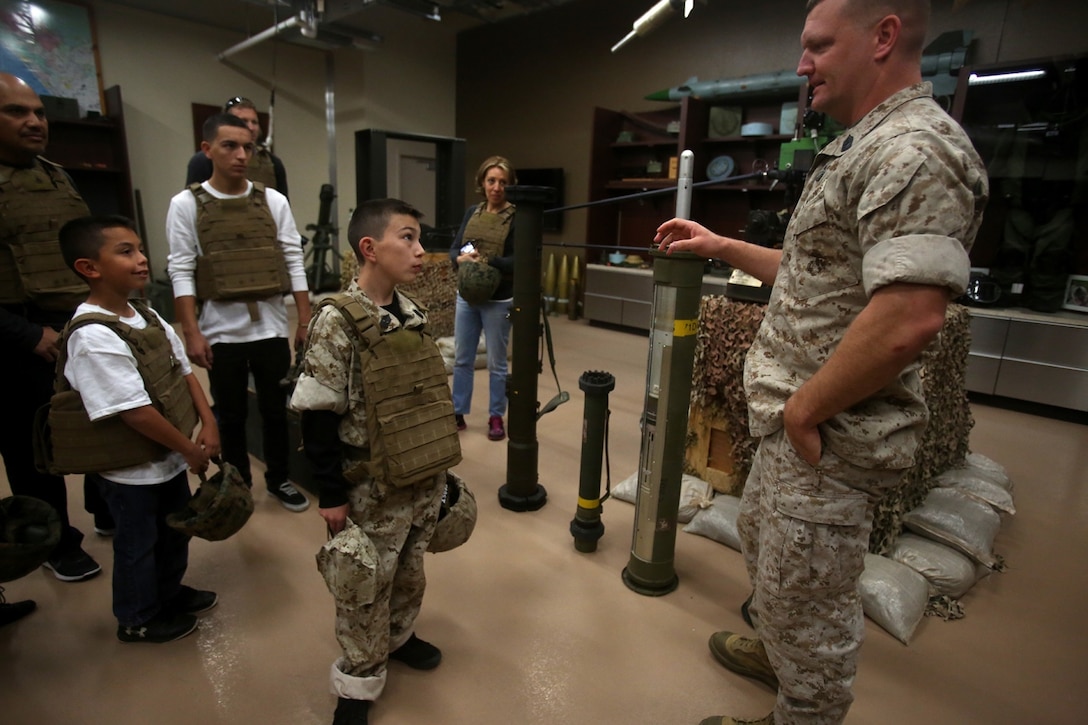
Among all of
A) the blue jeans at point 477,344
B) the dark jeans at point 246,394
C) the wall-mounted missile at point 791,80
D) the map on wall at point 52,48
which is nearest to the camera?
the dark jeans at point 246,394

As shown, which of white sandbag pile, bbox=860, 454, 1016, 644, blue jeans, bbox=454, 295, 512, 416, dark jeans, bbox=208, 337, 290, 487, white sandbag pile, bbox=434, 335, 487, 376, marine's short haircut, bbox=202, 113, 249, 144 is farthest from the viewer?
white sandbag pile, bbox=434, 335, 487, 376

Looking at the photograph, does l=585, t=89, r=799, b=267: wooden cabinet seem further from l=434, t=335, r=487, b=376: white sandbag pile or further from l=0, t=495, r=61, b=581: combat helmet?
l=0, t=495, r=61, b=581: combat helmet

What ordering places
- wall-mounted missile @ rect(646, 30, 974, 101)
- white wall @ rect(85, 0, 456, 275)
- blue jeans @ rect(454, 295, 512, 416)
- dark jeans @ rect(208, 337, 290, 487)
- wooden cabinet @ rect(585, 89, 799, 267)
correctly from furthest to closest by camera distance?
white wall @ rect(85, 0, 456, 275) → wooden cabinet @ rect(585, 89, 799, 267) → wall-mounted missile @ rect(646, 30, 974, 101) → blue jeans @ rect(454, 295, 512, 416) → dark jeans @ rect(208, 337, 290, 487)

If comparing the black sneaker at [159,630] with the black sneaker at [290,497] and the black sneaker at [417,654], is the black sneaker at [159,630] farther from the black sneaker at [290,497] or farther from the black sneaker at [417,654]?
the black sneaker at [290,497]

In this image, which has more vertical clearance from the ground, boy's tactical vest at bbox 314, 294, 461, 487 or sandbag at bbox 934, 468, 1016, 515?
boy's tactical vest at bbox 314, 294, 461, 487

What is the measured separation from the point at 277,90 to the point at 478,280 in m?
A: 5.81

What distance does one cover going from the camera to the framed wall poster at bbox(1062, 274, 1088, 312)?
4.16 meters

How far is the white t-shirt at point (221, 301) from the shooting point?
218 centimetres

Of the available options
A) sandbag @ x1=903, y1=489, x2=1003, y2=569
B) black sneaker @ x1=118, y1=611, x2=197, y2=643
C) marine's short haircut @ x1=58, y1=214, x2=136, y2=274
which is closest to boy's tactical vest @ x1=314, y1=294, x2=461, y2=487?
marine's short haircut @ x1=58, y1=214, x2=136, y2=274

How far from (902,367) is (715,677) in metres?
1.15

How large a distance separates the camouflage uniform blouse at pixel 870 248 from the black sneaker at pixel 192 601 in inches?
69.8

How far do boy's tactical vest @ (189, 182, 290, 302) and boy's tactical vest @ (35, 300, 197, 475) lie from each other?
0.55 metres

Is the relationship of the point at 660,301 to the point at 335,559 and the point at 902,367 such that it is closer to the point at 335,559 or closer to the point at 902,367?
the point at 902,367

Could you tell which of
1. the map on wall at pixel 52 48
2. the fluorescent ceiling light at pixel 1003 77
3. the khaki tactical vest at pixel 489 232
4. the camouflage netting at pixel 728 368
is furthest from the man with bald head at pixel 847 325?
the map on wall at pixel 52 48
